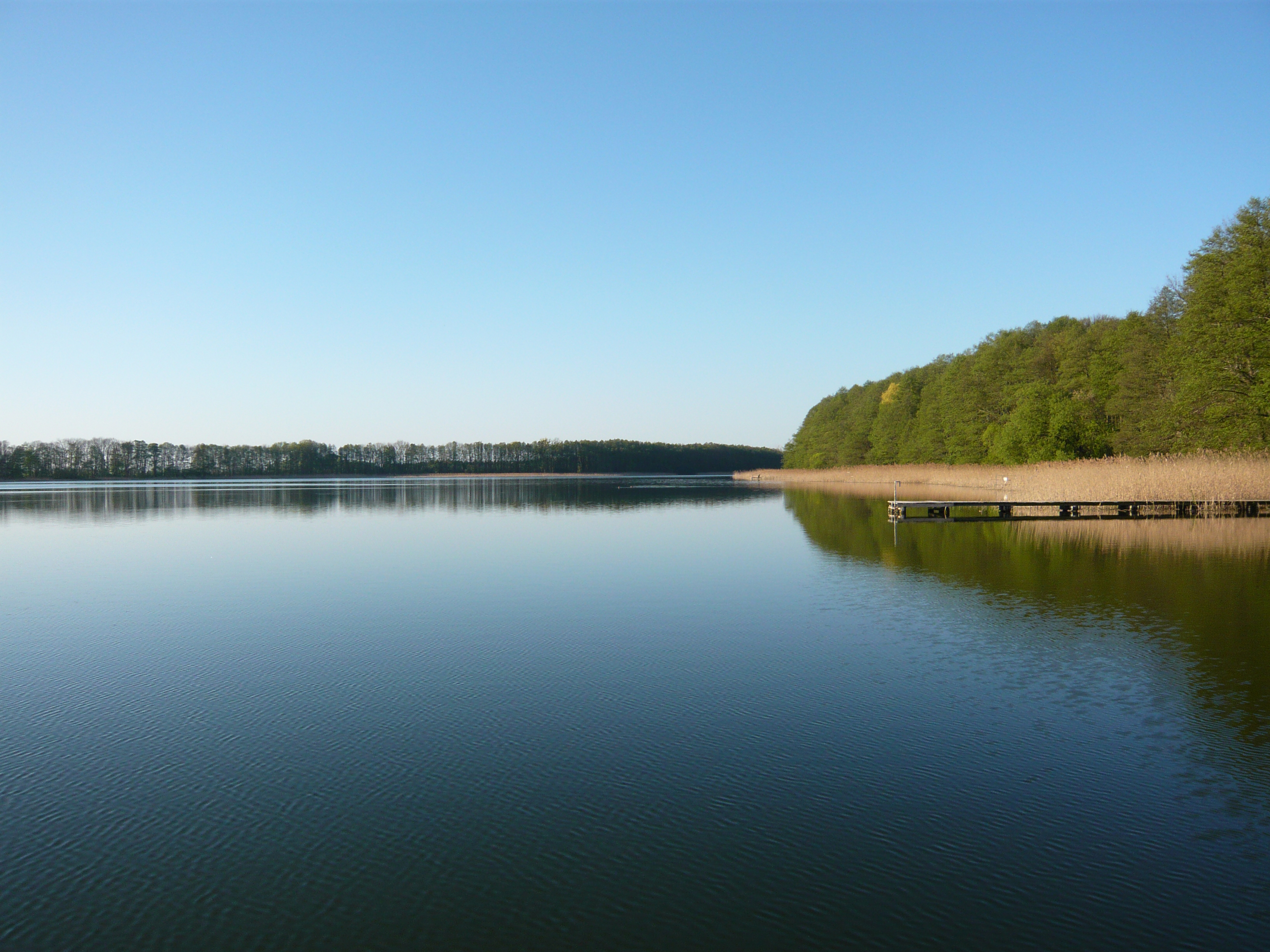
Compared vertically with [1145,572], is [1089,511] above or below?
above

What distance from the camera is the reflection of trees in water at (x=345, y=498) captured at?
38469 mm

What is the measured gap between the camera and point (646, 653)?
9375mm

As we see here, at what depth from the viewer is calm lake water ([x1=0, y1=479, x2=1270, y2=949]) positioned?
4.06m

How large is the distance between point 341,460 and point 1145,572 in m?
142

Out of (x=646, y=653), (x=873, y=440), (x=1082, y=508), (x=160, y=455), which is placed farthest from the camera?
(x=160, y=455)

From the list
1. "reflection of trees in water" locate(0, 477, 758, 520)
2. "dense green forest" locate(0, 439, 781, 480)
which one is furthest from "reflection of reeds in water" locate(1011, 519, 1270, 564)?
"dense green forest" locate(0, 439, 781, 480)

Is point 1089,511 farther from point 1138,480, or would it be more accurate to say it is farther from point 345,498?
point 345,498

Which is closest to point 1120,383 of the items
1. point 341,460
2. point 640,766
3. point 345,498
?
point 345,498

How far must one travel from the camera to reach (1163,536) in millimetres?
21969

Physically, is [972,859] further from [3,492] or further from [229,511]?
[3,492]

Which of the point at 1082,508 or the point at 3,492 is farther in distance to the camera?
the point at 3,492

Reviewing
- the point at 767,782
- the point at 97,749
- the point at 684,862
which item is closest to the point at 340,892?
the point at 684,862

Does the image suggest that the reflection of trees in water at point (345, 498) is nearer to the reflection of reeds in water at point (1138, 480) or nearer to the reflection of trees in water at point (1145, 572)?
the reflection of reeds in water at point (1138, 480)

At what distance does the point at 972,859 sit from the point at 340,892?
3341mm
